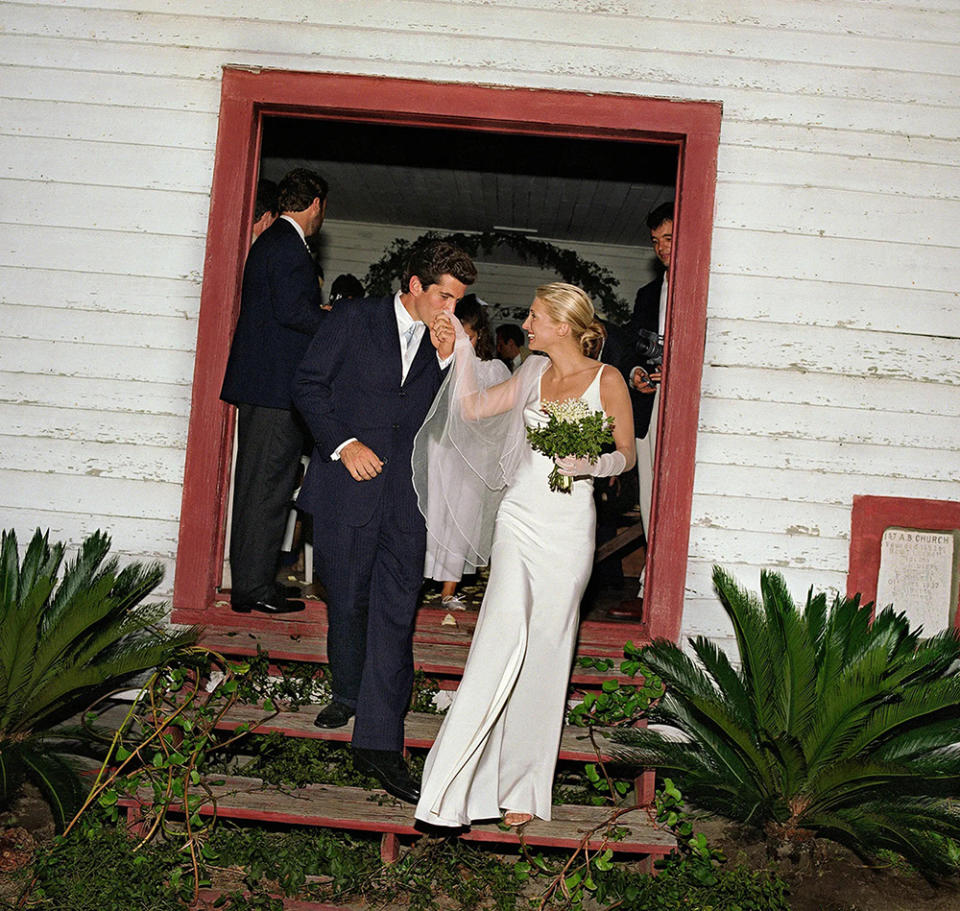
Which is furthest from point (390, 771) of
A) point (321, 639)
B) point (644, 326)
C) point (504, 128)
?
point (644, 326)

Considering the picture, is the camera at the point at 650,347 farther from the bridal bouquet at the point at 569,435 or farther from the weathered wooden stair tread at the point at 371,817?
the weathered wooden stair tread at the point at 371,817

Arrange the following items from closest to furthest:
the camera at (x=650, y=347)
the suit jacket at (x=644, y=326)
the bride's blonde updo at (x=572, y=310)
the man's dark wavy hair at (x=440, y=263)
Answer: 1. the man's dark wavy hair at (x=440, y=263)
2. the bride's blonde updo at (x=572, y=310)
3. the camera at (x=650, y=347)
4. the suit jacket at (x=644, y=326)

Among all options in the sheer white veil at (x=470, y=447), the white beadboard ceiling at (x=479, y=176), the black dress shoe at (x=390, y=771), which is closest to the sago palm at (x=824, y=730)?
the black dress shoe at (x=390, y=771)

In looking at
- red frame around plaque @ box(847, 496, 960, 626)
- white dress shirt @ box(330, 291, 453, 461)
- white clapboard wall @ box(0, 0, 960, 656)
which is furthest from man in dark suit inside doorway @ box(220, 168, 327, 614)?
red frame around plaque @ box(847, 496, 960, 626)

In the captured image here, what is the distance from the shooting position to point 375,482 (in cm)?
503

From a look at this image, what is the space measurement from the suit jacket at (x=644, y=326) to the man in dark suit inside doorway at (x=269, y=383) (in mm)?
2409

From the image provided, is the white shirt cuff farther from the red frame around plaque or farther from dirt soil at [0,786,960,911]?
the red frame around plaque

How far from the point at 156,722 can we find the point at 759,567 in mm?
3321

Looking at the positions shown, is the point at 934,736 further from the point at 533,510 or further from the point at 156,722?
the point at 156,722

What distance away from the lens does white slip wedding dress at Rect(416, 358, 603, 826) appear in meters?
4.79

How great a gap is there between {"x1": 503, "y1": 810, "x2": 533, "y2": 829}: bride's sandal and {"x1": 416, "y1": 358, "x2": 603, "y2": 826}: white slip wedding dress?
4 centimetres

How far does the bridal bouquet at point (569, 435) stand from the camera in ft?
16.3

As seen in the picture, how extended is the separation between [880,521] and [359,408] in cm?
303

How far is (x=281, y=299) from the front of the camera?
6.05 m
